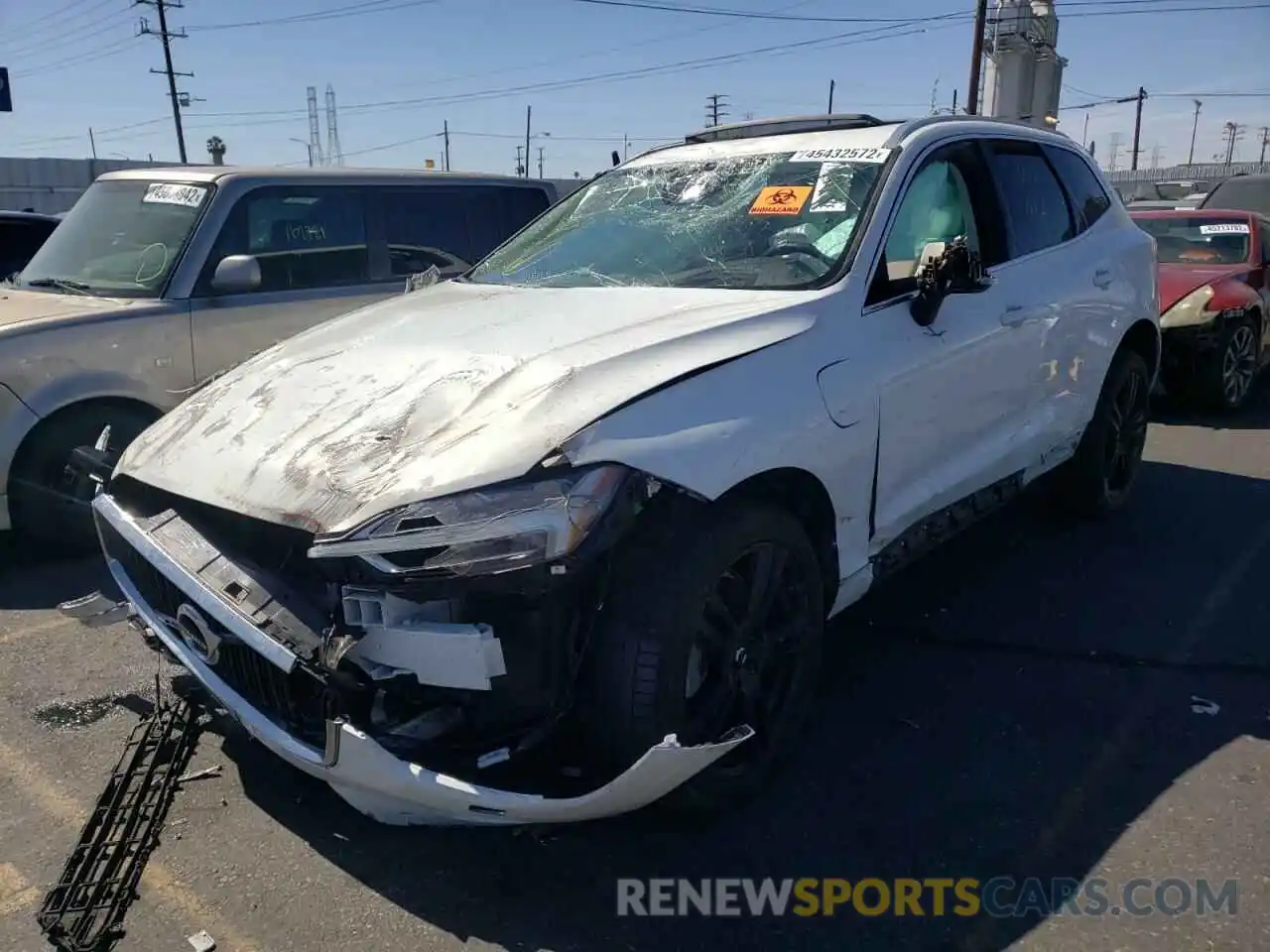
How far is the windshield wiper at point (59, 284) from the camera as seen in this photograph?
215 inches

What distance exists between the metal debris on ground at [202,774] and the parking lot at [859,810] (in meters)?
0.04

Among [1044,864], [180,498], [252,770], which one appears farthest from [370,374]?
[1044,864]

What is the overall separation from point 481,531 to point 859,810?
4.64 feet

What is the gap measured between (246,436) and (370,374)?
15.0 inches

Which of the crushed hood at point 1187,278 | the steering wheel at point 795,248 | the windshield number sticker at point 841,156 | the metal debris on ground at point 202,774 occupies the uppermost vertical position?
the windshield number sticker at point 841,156

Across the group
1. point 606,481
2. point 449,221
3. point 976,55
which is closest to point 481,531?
point 606,481

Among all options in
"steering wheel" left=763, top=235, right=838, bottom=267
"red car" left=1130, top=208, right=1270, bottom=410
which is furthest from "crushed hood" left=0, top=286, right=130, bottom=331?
"red car" left=1130, top=208, right=1270, bottom=410

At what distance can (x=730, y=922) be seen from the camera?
2451 mm

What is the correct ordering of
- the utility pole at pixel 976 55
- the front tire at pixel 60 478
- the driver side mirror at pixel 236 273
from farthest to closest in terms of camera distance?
the utility pole at pixel 976 55 → the driver side mirror at pixel 236 273 → the front tire at pixel 60 478

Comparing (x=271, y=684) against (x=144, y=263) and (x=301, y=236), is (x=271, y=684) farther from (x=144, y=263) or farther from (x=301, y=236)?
(x=301, y=236)

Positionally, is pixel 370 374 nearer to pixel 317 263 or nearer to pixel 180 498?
pixel 180 498

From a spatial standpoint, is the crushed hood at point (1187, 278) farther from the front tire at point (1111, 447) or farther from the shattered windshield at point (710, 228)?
the shattered windshield at point (710, 228)

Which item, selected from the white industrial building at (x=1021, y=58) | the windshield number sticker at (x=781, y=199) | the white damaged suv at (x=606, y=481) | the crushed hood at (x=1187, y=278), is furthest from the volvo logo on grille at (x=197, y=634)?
the white industrial building at (x=1021, y=58)

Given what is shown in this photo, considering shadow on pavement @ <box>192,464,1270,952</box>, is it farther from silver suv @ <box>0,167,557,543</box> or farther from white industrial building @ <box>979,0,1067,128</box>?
white industrial building @ <box>979,0,1067,128</box>
